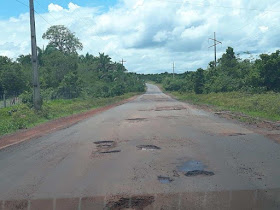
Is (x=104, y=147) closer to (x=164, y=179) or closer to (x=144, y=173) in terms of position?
(x=144, y=173)

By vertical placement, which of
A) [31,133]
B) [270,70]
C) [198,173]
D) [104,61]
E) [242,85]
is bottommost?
[31,133]

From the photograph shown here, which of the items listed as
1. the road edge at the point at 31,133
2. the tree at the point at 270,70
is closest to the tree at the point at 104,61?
the tree at the point at 270,70

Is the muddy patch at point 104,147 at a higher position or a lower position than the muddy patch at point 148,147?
lower

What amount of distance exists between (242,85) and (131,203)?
42523 mm

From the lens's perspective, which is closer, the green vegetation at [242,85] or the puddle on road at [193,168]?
the puddle on road at [193,168]

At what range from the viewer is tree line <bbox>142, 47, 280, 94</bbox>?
37.2 meters

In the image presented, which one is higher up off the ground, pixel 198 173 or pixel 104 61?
pixel 104 61

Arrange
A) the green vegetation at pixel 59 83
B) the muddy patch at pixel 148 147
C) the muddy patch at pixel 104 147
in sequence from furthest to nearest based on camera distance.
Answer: the green vegetation at pixel 59 83 < the muddy patch at pixel 148 147 < the muddy patch at pixel 104 147

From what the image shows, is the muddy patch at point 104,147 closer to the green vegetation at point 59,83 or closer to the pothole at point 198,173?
the pothole at point 198,173

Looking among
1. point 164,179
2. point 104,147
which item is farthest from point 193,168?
point 104,147

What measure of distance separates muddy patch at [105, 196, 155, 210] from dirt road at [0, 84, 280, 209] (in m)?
0.02

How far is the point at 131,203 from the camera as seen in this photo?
531cm

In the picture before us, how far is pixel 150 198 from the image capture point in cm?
546

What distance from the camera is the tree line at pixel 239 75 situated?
37.2 metres
